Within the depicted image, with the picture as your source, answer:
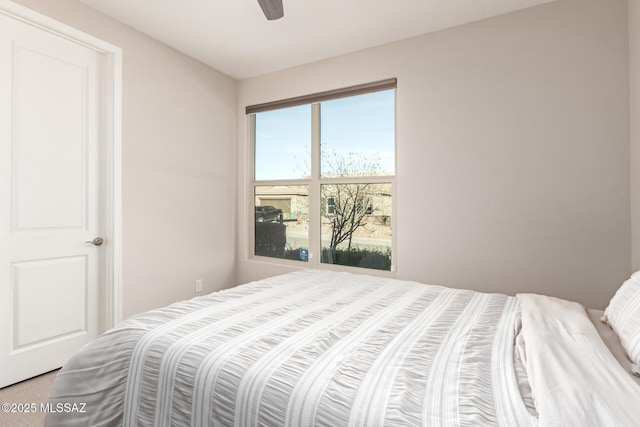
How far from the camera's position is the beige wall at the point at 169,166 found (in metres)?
2.60

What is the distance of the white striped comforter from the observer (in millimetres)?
823

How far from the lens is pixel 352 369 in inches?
38.2

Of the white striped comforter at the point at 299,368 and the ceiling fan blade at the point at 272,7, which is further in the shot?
the ceiling fan blade at the point at 272,7

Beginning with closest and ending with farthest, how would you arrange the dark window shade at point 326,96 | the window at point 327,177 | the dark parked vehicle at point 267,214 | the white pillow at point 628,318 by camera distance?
the white pillow at point 628,318 < the dark window shade at point 326,96 < the window at point 327,177 < the dark parked vehicle at point 267,214

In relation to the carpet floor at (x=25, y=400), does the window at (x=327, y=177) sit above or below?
above

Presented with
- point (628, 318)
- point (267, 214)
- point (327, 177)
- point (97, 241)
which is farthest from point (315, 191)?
point (628, 318)

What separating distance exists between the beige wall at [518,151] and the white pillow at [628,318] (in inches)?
37.4

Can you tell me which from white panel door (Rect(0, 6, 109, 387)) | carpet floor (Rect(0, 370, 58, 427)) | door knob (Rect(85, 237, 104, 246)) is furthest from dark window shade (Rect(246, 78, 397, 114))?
carpet floor (Rect(0, 370, 58, 427))

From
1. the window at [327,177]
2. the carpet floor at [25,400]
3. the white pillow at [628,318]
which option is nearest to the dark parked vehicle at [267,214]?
the window at [327,177]

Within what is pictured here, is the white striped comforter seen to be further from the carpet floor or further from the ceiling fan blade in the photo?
the ceiling fan blade

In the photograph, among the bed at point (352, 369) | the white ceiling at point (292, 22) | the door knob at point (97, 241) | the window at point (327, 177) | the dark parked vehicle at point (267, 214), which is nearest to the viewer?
the bed at point (352, 369)

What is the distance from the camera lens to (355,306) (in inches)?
62.4

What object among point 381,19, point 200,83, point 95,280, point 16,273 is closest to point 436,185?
point 381,19

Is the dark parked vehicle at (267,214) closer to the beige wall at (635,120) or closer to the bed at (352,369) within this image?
the bed at (352,369)
